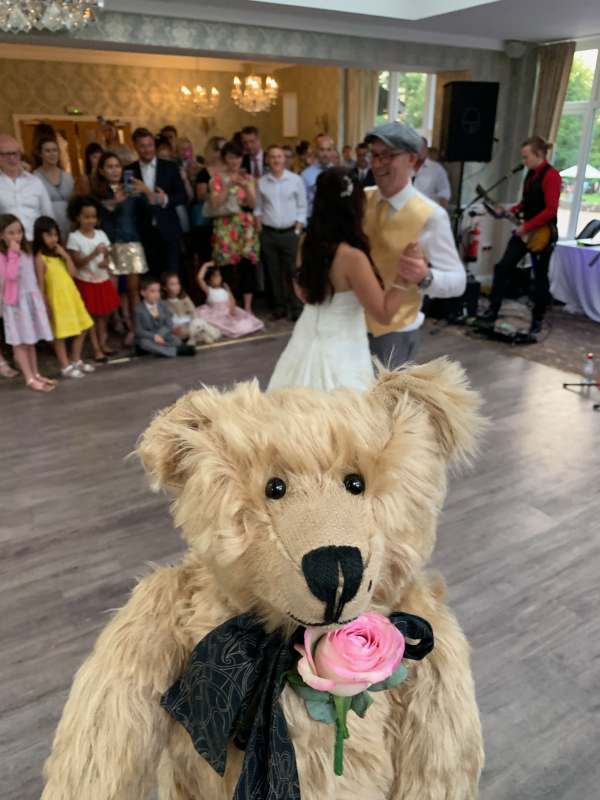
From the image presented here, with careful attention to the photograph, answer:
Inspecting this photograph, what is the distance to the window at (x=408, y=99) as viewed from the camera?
27.6 feet

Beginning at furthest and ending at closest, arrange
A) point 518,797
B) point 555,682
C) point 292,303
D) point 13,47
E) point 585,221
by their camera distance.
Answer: point 13,47
point 585,221
point 292,303
point 555,682
point 518,797

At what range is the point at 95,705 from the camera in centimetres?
81

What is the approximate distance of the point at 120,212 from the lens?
15.5ft

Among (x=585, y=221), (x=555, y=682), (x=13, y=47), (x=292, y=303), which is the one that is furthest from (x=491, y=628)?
(x=13, y=47)

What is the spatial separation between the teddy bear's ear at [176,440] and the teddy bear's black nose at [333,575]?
215 millimetres

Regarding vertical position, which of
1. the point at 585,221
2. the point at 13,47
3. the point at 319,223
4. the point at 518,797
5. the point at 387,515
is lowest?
the point at 518,797

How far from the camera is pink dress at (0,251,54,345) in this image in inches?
149

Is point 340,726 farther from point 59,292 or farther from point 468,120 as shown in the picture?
point 468,120

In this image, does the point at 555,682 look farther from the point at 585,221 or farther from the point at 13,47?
the point at 13,47

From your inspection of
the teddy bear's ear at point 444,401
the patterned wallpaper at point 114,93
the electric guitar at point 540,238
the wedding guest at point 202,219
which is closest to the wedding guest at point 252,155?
the wedding guest at point 202,219

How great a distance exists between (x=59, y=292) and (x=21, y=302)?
0.27 metres

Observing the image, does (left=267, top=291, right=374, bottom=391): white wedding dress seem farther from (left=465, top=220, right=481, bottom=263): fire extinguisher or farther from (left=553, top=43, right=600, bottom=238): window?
(left=553, top=43, right=600, bottom=238): window

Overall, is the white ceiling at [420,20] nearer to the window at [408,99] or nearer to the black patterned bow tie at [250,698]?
the window at [408,99]

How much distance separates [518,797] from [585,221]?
6.55 meters
